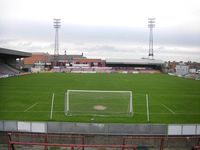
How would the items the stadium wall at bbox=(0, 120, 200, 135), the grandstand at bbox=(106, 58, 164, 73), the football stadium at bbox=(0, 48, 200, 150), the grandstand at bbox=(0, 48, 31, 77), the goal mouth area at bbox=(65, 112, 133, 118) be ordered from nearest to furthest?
1. the football stadium at bbox=(0, 48, 200, 150)
2. the stadium wall at bbox=(0, 120, 200, 135)
3. the goal mouth area at bbox=(65, 112, 133, 118)
4. the grandstand at bbox=(0, 48, 31, 77)
5. the grandstand at bbox=(106, 58, 164, 73)

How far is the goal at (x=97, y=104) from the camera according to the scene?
452 inches

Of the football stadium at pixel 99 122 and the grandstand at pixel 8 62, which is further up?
the grandstand at pixel 8 62

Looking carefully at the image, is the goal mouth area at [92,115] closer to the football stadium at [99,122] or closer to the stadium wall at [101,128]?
the football stadium at [99,122]

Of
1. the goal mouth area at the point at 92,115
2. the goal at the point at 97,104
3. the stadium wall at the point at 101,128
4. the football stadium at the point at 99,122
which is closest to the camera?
the football stadium at the point at 99,122

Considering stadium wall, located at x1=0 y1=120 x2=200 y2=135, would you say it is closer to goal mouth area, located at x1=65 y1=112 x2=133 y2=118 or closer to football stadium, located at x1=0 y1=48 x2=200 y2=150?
football stadium, located at x1=0 y1=48 x2=200 y2=150

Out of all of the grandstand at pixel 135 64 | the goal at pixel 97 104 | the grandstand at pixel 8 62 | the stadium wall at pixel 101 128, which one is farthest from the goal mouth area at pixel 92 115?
the grandstand at pixel 135 64

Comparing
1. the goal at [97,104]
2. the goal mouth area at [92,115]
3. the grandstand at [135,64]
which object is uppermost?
the grandstand at [135,64]

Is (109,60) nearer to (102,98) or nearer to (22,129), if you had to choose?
(102,98)

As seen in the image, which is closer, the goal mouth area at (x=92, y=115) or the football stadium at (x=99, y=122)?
the football stadium at (x=99, y=122)

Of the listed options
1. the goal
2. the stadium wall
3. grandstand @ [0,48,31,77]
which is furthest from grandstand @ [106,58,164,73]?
the stadium wall

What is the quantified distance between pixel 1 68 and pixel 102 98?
22246 millimetres

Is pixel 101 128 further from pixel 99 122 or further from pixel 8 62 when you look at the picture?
pixel 8 62

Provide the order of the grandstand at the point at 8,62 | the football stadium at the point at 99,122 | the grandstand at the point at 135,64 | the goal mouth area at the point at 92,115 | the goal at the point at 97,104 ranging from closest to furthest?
1. the football stadium at the point at 99,122
2. the goal mouth area at the point at 92,115
3. the goal at the point at 97,104
4. the grandstand at the point at 8,62
5. the grandstand at the point at 135,64

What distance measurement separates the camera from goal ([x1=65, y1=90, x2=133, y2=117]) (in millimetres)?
11469
